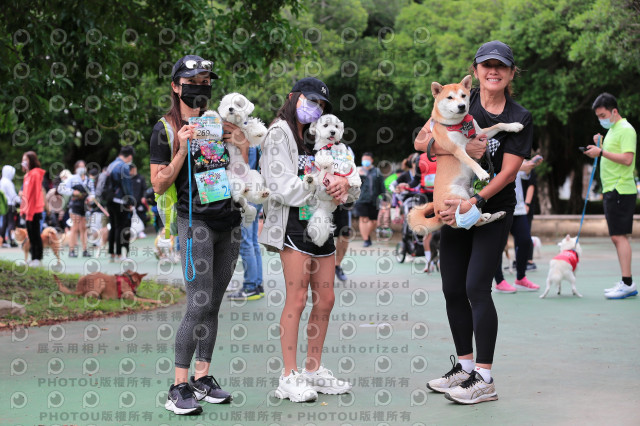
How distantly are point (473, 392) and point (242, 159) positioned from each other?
6.70 ft

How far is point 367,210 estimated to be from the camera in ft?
61.5

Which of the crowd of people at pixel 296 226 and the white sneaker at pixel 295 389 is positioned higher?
the crowd of people at pixel 296 226

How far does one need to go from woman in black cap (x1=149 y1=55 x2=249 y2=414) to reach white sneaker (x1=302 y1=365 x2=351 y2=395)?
58 cm

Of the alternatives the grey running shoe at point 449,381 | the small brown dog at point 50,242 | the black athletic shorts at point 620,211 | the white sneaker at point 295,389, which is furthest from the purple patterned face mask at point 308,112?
the small brown dog at point 50,242

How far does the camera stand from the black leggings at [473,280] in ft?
17.6

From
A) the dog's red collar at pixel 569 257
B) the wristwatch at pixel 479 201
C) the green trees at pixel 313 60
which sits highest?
the green trees at pixel 313 60

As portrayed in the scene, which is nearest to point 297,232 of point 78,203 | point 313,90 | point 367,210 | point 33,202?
point 313,90

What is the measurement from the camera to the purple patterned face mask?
546cm

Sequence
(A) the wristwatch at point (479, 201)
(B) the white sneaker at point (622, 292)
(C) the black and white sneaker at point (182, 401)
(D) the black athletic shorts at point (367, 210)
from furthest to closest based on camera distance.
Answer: (D) the black athletic shorts at point (367, 210)
(B) the white sneaker at point (622, 292)
(A) the wristwatch at point (479, 201)
(C) the black and white sneaker at point (182, 401)

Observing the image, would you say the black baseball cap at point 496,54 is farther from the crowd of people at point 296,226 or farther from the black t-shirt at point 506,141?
the black t-shirt at point 506,141

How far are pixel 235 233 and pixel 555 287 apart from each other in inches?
266

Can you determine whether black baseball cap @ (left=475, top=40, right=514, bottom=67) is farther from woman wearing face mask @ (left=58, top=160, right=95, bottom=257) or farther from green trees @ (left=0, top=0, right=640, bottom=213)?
woman wearing face mask @ (left=58, top=160, right=95, bottom=257)

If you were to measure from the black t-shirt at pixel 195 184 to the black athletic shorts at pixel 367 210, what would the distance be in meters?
13.4

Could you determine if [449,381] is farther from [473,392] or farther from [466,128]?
[466,128]
